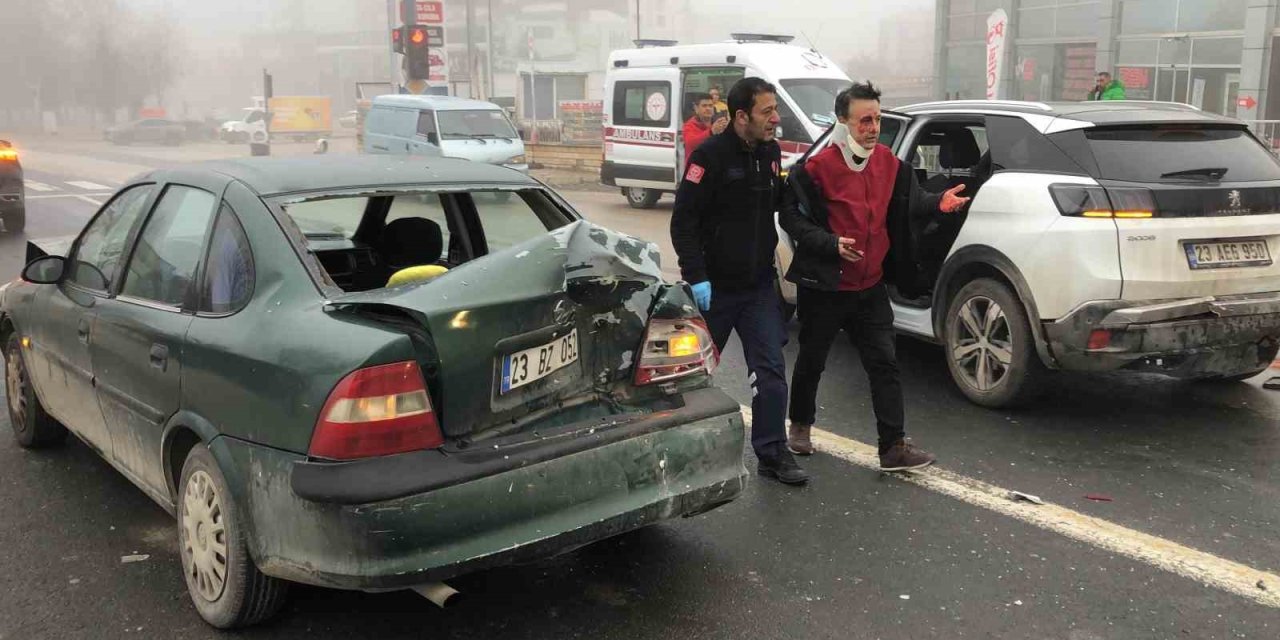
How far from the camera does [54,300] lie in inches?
172

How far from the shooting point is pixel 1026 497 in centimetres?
434

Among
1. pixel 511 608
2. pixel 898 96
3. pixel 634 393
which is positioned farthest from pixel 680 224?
pixel 898 96

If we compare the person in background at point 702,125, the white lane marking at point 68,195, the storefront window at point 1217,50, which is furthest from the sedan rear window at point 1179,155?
the storefront window at point 1217,50

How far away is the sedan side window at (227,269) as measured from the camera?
130 inches

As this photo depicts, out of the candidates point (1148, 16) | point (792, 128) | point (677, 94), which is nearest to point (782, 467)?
point (792, 128)

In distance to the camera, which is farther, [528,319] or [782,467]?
[782,467]

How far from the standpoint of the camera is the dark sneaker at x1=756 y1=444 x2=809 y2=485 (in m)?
4.52

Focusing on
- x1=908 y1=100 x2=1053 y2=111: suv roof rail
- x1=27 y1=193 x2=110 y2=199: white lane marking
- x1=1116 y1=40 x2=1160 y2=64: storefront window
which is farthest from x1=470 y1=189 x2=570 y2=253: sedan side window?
x1=1116 y1=40 x2=1160 y2=64: storefront window

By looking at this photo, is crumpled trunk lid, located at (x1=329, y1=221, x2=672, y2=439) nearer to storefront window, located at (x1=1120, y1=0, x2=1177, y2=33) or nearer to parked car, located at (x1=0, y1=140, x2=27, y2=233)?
parked car, located at (x1=0, y1=140, x2=27, y2=233)

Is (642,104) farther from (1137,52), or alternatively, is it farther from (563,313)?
(1137,52)

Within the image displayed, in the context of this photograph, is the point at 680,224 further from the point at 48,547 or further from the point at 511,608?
the point at 48,547

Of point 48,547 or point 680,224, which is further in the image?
point 680,224

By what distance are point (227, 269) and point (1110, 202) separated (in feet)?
12.6

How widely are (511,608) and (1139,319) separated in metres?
3.19
